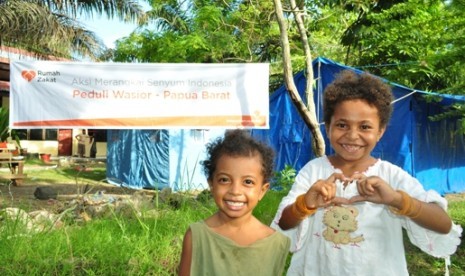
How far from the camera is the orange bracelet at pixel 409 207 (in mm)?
1619

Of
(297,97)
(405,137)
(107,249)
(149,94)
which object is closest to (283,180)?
(297,97)

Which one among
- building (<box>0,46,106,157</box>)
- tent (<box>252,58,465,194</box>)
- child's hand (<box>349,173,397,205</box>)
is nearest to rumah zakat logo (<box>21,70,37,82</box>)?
tent (<box>252,58,465,194</box>)

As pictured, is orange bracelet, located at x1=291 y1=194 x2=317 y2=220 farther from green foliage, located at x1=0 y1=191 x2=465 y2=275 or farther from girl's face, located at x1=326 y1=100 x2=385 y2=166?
green foliage, located at x1=0 y1=191 x2=465 y2=275

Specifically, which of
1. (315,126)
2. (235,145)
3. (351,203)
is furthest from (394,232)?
(315,126)

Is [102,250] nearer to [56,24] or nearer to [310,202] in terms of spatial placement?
[310,202]

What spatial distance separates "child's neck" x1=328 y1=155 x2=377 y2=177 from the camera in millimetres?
1896

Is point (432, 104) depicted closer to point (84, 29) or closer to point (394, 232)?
point (394, 232)

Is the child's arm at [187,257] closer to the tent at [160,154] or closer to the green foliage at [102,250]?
the green foliage at [102,250]

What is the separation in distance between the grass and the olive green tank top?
186cm

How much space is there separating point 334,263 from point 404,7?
5.75 meters

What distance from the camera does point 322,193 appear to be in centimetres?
162

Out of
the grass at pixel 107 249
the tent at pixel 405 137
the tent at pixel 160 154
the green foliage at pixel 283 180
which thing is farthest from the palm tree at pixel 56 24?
the grass at pixel 107 249

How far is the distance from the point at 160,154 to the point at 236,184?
33.1 feet

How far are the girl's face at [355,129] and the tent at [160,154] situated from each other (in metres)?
9.38
